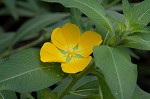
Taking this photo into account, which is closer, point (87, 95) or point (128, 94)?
point (128, 94)

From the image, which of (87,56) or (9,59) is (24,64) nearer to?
(9,59)

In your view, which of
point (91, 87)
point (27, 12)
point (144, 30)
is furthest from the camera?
point (27, 12)

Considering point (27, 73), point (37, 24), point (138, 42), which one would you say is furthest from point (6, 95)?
point (37, 24)

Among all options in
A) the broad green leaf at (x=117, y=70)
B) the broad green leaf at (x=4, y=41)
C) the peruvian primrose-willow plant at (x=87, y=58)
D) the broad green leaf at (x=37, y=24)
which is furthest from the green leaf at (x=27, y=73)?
the broad green leaf at (x=4, y=41)

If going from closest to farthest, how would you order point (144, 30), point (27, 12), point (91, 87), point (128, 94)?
point (128, 94), point (144, 30), point (91, 87), point (27, 12)

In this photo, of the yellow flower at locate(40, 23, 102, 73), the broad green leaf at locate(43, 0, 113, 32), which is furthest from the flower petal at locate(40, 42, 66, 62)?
the broad green leaf at locate(43, 0, 113, 32)

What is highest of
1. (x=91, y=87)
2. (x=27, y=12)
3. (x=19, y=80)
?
(x=19, y=80)

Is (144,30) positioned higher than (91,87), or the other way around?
(144,30)

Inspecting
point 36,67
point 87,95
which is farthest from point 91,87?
point 36,67

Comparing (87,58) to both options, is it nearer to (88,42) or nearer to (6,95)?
(88,42)
